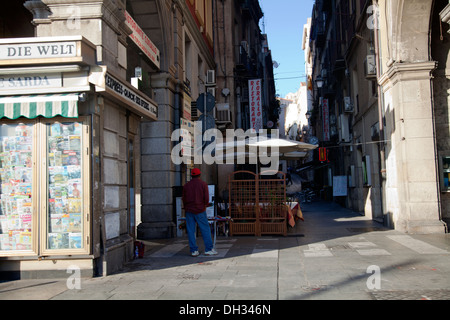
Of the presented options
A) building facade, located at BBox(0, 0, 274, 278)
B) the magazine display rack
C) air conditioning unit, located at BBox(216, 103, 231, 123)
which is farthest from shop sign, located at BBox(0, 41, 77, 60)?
air conditioning unit, located at BBox(216, 103, 231, 123)

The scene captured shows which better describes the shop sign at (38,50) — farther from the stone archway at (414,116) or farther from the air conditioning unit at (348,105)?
the air conditioning unit at (348,105)

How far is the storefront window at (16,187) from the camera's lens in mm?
6805

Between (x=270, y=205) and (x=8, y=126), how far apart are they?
268 inches

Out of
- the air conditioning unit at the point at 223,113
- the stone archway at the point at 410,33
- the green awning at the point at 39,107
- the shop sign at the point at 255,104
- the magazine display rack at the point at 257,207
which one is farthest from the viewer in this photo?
the shop sign at the point at 255,104

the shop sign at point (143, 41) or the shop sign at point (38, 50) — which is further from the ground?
the shop sign at point (143, 41)

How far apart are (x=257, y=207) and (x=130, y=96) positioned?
5117 mm

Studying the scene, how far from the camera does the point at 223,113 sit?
Result: 20469mm

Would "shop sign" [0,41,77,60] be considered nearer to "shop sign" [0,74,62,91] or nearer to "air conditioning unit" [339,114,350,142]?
"shop sign" [0,74,62,91]

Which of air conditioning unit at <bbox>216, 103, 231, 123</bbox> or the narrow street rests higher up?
air conditioning unit at <bbox>216, 103, 231, 123</bbox>

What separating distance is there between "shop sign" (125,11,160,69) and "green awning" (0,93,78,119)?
10.5 feet

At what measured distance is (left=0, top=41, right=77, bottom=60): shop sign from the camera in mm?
6539

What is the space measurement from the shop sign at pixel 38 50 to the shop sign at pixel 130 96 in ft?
2.24

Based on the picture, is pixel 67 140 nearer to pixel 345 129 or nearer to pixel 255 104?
pixel 345 129

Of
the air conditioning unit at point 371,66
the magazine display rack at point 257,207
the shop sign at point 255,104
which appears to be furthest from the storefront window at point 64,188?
the shop sign at point 255,104
